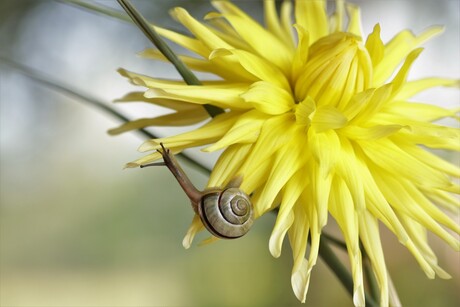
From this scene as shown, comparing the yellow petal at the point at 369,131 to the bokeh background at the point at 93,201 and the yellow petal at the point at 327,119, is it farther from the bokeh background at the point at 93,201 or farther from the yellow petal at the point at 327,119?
the bokeh background at the point at 93,201

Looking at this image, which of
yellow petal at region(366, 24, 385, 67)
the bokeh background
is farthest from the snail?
the bokeh background

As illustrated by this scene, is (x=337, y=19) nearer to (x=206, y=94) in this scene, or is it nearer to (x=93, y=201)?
(x=206, y=94)

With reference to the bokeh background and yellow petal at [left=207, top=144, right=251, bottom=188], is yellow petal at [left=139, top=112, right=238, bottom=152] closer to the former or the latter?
yellow petal at [left=207, top=144, right=251, bottom=188]

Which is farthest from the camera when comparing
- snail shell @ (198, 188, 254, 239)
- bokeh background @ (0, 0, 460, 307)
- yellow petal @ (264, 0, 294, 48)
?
bokeh background @ (0, 0, 460, 307)

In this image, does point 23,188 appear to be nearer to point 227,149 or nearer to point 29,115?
point 29,115

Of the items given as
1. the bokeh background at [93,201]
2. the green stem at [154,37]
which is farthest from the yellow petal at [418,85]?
the bokeh background at [93,201]

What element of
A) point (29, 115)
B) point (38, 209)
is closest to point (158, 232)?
point (38, 209)
